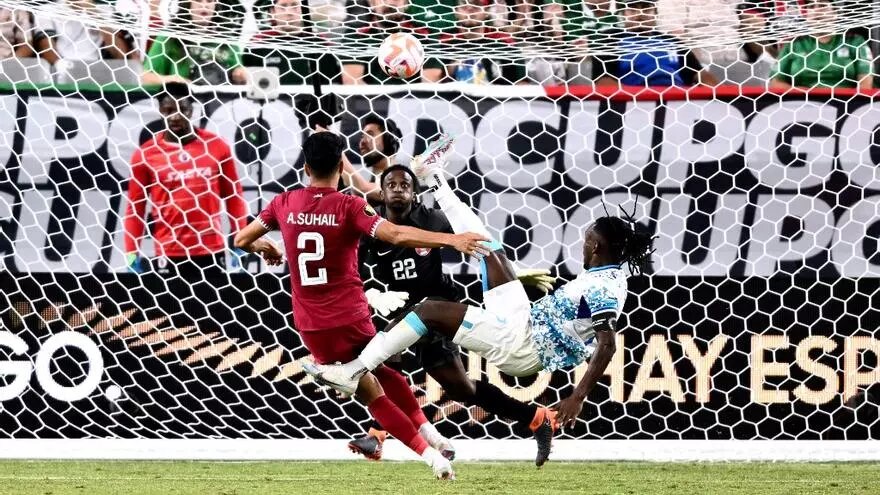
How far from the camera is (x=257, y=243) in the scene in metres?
6.74

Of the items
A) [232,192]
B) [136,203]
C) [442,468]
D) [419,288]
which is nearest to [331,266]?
[442,468]

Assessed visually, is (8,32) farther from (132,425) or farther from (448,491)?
(448,491)

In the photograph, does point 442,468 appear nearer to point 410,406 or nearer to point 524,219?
point 410,406

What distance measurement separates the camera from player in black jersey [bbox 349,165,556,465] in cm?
693

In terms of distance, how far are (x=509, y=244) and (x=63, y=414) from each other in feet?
9.41

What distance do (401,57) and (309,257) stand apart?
1591 millimetres

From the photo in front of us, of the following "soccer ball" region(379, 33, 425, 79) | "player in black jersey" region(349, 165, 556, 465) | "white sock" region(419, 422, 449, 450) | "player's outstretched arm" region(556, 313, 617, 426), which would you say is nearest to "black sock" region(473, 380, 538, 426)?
"player in black jersey" region(349, 165, 556, 465)

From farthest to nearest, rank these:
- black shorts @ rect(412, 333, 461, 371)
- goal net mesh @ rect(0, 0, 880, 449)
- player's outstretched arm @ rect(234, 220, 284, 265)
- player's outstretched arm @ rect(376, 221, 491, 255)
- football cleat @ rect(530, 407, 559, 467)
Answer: goal net mesh @ rect(0, 0, 880, 449)
black shorts @ rect(412, 333, 461, 371)
player's outstretched arm @ rect(234, 220, 284, 265)
football cleat @ rect(530, 407, 559, 467)
player's outstretched arm @ rect(376, 221, 491, 255)

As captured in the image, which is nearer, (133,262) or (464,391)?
(464,391)

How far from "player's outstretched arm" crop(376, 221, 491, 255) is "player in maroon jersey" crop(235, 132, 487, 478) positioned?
32 millimetres

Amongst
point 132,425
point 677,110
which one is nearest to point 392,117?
point 677,110

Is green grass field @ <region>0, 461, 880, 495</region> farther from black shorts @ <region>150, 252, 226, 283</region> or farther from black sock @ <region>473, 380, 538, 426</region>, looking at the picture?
black shorts @ <region>150, 252, 226, 283</region>

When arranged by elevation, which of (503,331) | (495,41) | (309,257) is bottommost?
(503,331)

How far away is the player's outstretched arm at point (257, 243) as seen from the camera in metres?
6.55
